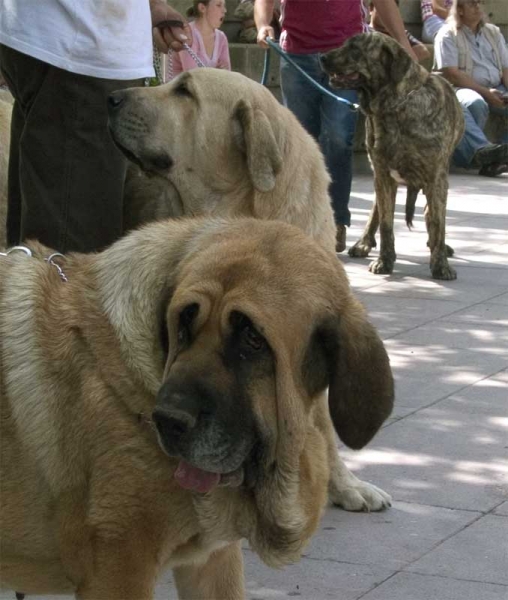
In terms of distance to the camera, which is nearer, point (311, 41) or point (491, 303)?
point (491, 303)

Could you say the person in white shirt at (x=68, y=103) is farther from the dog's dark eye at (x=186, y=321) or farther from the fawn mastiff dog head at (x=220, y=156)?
the dog's dark eye at (x=186, y=321)

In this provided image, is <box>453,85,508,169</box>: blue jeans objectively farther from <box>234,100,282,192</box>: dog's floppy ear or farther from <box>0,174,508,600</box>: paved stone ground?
<box>234,100,282,192</box>: dog's floppy ear

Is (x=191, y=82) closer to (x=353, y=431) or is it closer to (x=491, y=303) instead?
Result: (x=353, y=431)

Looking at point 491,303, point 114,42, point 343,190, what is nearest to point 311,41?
point 343,190

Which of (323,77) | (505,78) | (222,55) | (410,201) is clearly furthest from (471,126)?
(323,77)

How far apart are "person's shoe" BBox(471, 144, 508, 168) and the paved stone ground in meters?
5.76

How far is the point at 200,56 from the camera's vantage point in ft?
42.4

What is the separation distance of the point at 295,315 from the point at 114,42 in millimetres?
2241

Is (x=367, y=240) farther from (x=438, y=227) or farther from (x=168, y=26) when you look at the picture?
(x=168, y=26)

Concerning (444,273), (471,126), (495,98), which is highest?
(495,98)

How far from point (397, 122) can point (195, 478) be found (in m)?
6.79

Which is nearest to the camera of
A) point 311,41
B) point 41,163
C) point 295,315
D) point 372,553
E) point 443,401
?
point 295,315

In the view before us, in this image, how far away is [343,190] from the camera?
977 centimetres

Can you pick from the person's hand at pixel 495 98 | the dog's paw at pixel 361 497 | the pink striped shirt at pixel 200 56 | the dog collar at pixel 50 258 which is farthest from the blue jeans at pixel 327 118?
the person's hand at pixel 495 98
